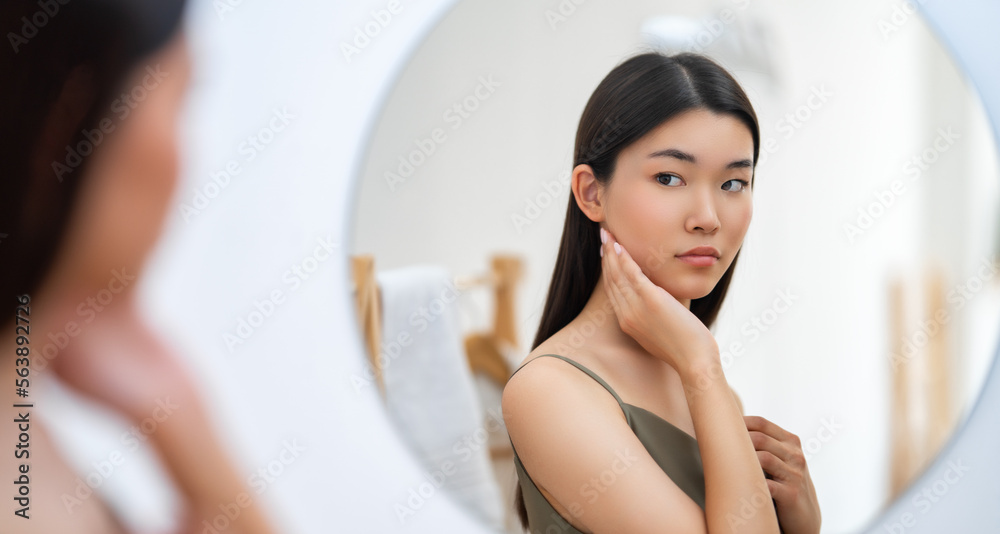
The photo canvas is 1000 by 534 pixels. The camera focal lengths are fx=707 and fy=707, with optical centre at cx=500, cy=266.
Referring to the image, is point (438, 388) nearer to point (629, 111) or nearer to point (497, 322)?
point (497, 322)

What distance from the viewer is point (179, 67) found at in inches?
27.4

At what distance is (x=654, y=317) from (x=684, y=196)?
86 mm

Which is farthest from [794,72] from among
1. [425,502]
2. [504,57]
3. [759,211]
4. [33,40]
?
[33,40]

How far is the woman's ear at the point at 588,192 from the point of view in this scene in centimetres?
53

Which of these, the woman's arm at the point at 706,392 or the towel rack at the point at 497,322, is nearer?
the woman's arm at the point at 706,392

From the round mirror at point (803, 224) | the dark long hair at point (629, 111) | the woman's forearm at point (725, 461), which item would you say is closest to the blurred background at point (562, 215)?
the round mirror at point (803, 224)

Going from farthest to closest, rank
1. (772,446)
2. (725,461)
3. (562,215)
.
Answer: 1. (562,215)
2. (772,446)
3. (725,461)

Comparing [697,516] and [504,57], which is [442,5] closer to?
[504,57]

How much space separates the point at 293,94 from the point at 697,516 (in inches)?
21.7

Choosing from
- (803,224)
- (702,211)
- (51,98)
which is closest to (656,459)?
(702,211)

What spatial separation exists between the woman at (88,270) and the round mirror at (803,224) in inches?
9.5

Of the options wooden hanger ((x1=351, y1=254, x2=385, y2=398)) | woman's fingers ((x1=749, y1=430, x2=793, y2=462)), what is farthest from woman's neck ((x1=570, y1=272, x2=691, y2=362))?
wooden hanger ((x1=351, y1=254, x2=385, y2=398))

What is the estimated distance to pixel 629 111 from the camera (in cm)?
50

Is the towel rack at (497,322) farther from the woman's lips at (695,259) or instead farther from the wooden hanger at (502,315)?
the woman's lips at (695,259)
